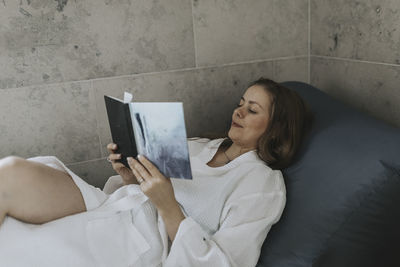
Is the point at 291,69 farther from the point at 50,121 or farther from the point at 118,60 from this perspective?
the point at 50,121

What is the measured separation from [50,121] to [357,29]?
1.21 metres

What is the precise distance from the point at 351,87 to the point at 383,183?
0.68 m

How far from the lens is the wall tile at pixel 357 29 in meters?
1.43

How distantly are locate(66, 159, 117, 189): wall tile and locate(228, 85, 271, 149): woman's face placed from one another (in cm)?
60

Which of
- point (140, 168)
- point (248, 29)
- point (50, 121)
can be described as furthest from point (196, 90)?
point (140, 168)

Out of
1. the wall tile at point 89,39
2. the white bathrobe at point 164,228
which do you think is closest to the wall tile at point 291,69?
the wall tile at point 89,39

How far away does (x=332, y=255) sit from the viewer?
109cm

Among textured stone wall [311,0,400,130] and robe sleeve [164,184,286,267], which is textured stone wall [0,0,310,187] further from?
robe sleeve [164,184,286,267]

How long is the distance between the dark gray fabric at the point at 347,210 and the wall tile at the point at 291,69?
2.40ft

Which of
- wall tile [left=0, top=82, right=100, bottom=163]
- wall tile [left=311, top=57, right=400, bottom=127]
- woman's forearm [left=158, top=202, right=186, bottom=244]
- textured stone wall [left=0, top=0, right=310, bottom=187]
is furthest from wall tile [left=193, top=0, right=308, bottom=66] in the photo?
woman's forearm [left=158, top=202, right=186, bottom=244]

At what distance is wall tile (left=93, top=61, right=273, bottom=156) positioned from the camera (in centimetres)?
171

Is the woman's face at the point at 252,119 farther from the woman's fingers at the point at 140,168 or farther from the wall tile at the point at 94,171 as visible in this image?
the wall tile at the point at 94,171

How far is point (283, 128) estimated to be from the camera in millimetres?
1413

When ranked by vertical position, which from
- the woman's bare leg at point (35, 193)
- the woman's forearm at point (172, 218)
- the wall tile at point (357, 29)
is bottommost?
the woman's forearm at point (172, 218)
